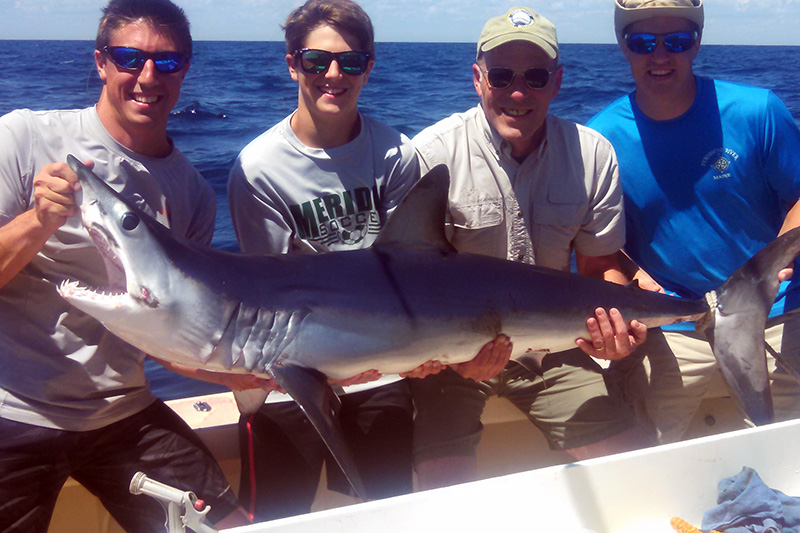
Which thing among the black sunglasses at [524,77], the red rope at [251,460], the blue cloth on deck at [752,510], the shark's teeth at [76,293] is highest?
the black sunglasses at [524,77]

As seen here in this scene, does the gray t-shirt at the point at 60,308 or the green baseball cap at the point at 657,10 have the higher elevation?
the green baseball cap at the point at 657,10

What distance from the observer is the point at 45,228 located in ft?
6.67

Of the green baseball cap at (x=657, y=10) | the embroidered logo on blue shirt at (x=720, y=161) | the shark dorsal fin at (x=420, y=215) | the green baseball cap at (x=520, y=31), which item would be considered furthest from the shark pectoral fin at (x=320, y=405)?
the green baseball cap at (x=657, y=10)

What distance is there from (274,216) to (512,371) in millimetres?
1298

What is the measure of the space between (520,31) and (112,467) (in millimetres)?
2360

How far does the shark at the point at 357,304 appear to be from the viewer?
6.47 ft

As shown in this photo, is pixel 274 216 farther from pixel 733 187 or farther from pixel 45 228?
pixel 733 187

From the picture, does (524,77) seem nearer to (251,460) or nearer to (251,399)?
(251,399)

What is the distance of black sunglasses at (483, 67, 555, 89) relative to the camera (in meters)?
2.86

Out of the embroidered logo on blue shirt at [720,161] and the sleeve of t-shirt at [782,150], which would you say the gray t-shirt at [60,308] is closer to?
the embroidered logo on blue shirt at [720,161]

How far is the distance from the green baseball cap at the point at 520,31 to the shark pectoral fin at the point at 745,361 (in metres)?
1.34

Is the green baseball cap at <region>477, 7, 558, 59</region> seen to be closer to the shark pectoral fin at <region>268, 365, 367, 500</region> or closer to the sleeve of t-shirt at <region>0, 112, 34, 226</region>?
the shark pectoral fin at <region>268, 365, 367, 500</region>

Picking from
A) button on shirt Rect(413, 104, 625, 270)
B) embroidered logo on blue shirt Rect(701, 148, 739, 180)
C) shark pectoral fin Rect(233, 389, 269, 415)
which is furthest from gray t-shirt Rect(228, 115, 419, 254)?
embroidered logo on blue shirt Rect(701, 148, 739, 180)

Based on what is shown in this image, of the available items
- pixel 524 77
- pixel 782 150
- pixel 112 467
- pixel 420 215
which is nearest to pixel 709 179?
pixel 782 150
